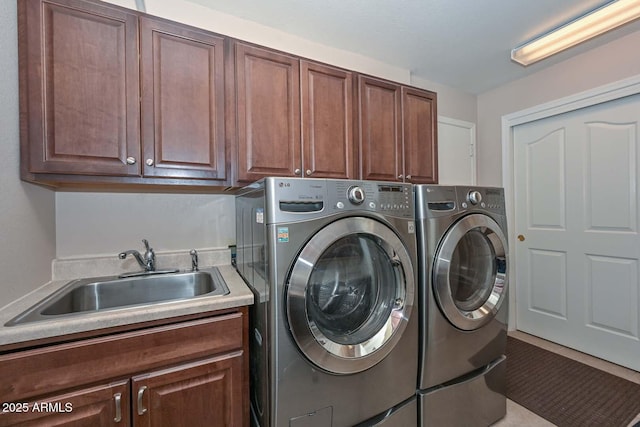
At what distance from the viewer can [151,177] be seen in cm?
134

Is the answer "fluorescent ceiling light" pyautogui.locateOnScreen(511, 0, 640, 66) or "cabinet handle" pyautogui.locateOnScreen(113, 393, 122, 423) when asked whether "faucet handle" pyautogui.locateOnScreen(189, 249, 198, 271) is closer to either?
"cabinet handle" pyautogui.locateOnScreen(113, 393, 122, 423)

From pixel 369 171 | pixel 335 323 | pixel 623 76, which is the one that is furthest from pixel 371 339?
pixel 623 76

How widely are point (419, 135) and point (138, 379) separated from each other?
88.3 inches

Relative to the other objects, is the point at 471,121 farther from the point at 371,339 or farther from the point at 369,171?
the point at 371,339

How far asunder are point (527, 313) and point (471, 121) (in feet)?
6.97

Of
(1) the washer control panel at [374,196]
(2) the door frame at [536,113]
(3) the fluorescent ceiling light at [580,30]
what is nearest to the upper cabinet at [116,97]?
(1) the washer control panel at [374,196]

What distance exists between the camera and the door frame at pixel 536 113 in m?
2.09

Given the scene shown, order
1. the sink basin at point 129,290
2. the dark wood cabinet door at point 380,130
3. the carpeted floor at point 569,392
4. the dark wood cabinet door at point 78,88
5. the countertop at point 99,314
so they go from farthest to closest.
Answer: the dark wood cabinet door at point 380,130 → the carpeted floor at point 569,392 → the sink basin at point 129,290 → the dark wood cabinet door at point 78,88 → the countertop at point 99,314

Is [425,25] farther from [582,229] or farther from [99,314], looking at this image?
[99,314]

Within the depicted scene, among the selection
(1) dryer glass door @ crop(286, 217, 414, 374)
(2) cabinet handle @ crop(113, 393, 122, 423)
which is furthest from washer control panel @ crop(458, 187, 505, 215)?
(2) cabinet handle @ crop(113, 393, 122, 423)

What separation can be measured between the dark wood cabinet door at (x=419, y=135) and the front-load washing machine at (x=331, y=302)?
836 mm

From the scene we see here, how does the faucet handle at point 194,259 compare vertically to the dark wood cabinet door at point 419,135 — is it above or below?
below

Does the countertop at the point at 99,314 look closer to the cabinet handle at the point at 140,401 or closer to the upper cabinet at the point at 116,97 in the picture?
the cabinet handle at the point at 140,401

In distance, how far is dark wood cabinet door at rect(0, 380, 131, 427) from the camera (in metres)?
0.88
